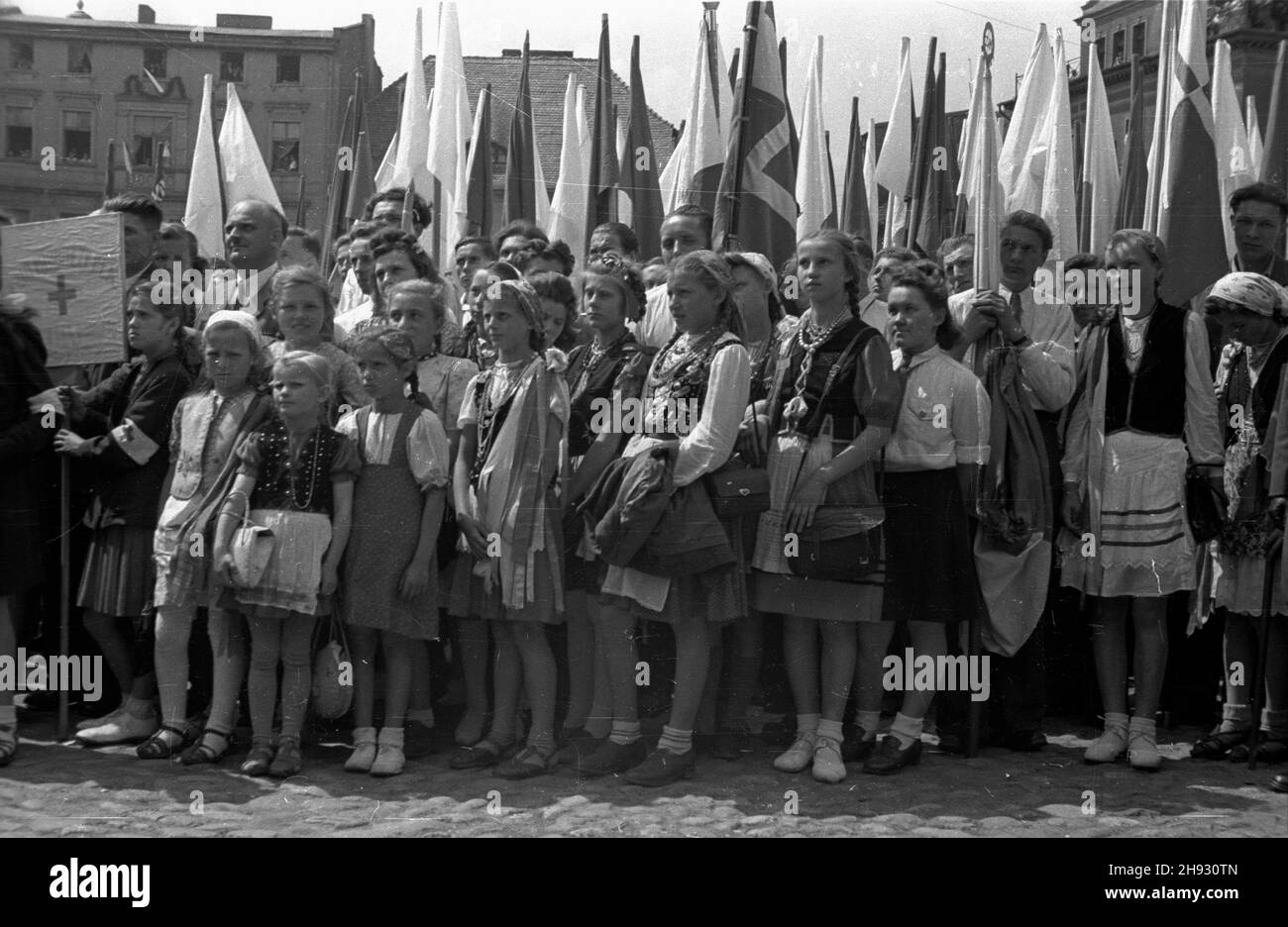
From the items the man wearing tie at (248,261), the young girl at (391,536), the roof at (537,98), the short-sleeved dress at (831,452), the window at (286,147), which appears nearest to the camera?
the short-sleeved dress at (831,452)

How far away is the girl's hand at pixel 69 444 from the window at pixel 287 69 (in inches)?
67.4

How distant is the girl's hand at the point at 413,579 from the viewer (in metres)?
5.47

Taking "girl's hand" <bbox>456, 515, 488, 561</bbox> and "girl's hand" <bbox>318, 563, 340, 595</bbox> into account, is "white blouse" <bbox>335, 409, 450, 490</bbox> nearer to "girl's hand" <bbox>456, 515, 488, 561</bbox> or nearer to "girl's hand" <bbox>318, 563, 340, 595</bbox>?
"girl's hand" <bbox>456, 515, 488, 561</bbox>

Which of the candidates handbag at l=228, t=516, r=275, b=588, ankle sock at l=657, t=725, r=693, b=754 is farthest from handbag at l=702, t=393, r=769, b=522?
handbag at l=228, t=516, r=275, b=588

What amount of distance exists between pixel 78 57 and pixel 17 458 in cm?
159

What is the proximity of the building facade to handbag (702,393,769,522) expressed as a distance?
7.62 ft

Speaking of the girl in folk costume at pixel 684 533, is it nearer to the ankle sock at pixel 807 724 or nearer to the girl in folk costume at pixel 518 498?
the girl in folk costume at pixel 518 498

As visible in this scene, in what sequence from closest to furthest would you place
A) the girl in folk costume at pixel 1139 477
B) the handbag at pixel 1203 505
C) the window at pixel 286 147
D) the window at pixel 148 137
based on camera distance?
1. the girl in folk costume at pixel 1139 477
2. the handbag at pixel 1203 505
3. the window at pixel 148 137
4. the window at pixel 286 147

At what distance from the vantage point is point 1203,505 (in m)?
5.73

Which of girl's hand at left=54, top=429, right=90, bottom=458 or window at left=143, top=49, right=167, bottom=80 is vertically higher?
window at left=143, top=49, right=167, bottom=80

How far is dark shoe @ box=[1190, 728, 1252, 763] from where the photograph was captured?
575cm

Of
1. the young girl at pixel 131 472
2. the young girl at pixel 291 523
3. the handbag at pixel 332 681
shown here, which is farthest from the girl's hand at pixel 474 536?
the young girl at pixel 131 472
